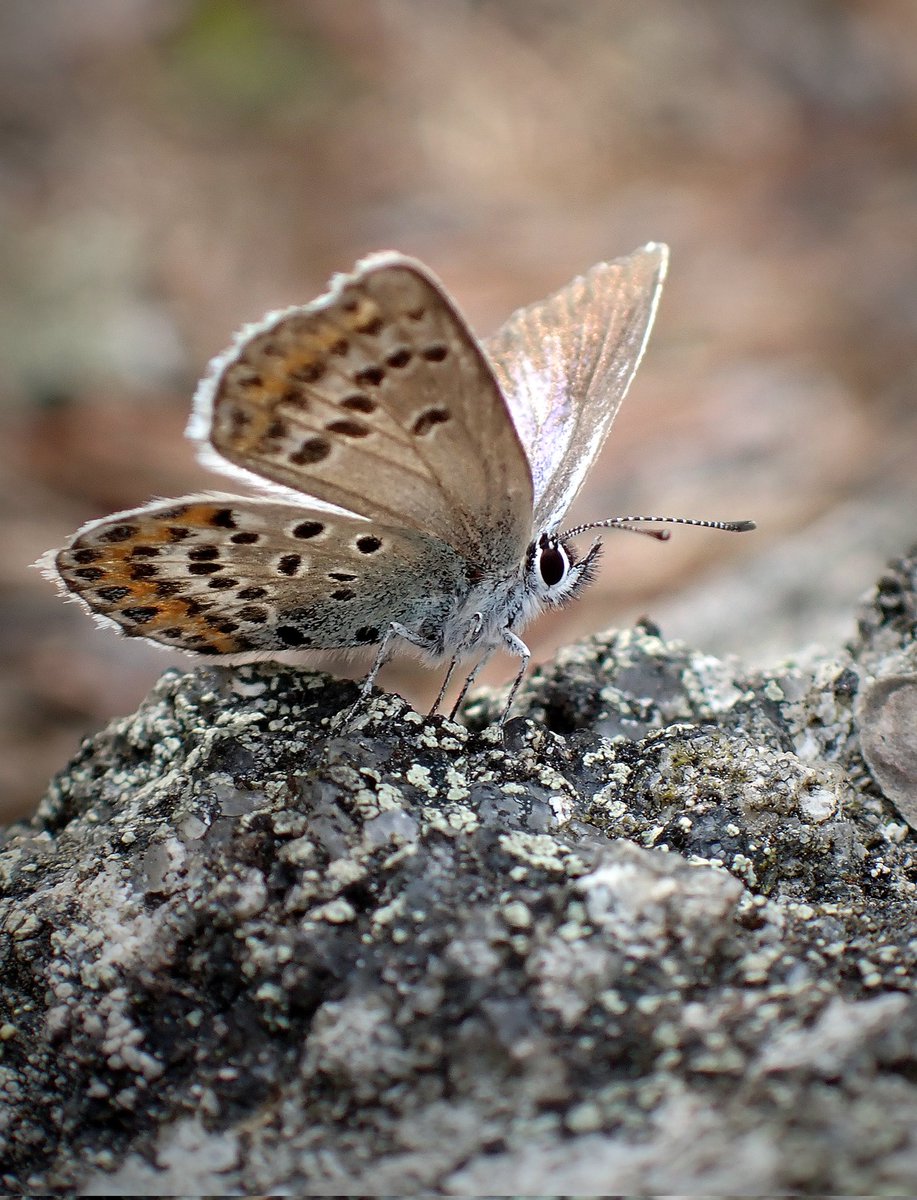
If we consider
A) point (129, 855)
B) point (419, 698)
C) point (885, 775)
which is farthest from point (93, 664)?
point (885, 775)

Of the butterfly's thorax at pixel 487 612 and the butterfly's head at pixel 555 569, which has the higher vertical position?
the butterfly's head at pixel 555 569

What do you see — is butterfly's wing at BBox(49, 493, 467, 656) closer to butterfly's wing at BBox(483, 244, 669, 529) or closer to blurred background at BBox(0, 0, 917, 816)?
butterfly's wing at BBox(483, 244, 669, 529)

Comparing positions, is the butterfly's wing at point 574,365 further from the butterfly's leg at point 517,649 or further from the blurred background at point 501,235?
the blurred background at point 501,235

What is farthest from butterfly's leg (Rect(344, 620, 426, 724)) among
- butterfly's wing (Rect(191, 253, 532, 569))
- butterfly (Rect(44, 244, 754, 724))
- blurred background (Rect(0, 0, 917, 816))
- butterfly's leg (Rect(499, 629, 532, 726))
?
blurred background (Rect(0, 0, 917, 816))

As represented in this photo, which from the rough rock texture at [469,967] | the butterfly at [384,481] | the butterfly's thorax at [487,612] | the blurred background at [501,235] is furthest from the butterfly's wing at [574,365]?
the blurred background at [501,235]

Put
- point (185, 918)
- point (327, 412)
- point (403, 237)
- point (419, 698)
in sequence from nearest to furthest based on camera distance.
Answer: point (185, 918), point (327, 412), point (419, 698), point (403, 237)

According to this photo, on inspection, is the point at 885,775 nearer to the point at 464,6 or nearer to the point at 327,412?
the point at 327,412

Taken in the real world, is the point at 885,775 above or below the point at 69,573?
below
